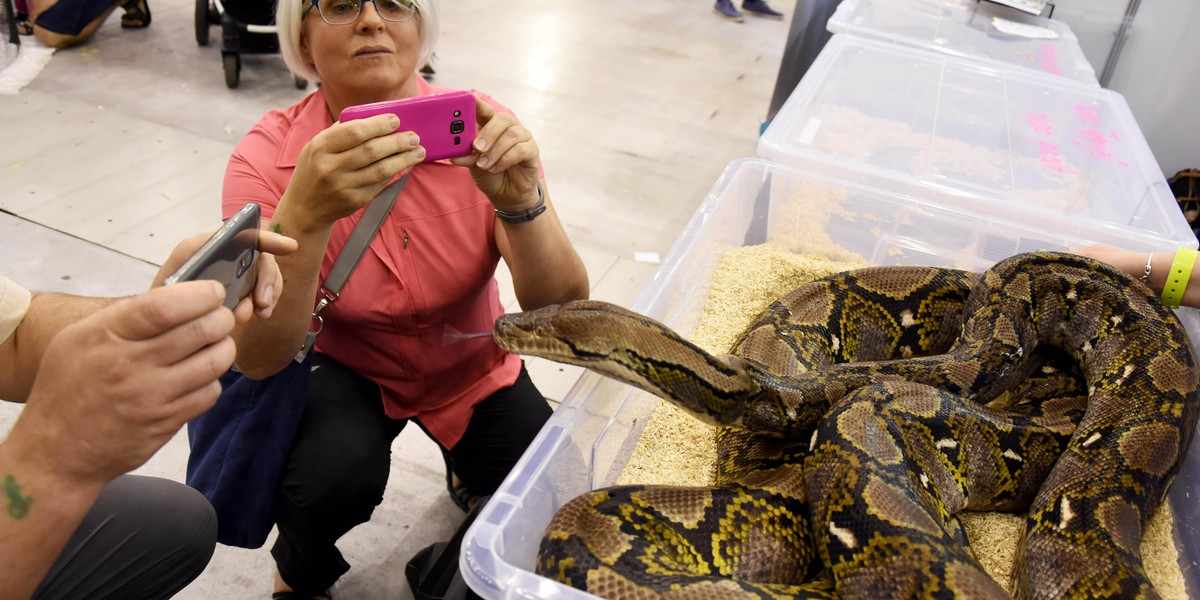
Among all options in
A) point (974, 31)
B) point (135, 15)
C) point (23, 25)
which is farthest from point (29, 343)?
point (135, 15)

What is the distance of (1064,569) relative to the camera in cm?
137

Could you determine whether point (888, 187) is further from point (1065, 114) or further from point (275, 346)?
point (275, 346)

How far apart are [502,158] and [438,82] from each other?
4485mm

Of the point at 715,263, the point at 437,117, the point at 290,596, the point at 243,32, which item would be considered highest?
the point at 437,117

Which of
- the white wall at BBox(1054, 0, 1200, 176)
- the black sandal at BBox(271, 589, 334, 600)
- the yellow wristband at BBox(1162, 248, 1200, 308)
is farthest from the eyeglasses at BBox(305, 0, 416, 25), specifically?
the white wall at BBox(1054, 0, 1200, 176)

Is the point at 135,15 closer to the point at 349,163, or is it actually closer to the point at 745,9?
the point at 745,9

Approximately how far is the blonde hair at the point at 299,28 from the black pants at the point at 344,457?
0.71 meters

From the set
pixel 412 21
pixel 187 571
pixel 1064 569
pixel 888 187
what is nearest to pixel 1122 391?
pixel 1064 569

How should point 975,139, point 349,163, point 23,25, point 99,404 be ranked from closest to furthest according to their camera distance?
point 99,404
point 349,163
point 975,139
point 23,25

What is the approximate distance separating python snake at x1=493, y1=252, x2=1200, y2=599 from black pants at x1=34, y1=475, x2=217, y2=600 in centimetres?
75

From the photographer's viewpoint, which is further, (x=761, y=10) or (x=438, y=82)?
(x=761, y=10)

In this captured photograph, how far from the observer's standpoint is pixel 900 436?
144cm

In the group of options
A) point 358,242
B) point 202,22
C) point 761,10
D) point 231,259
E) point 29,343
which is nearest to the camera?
point 231,259

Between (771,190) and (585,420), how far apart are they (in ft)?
3.86
